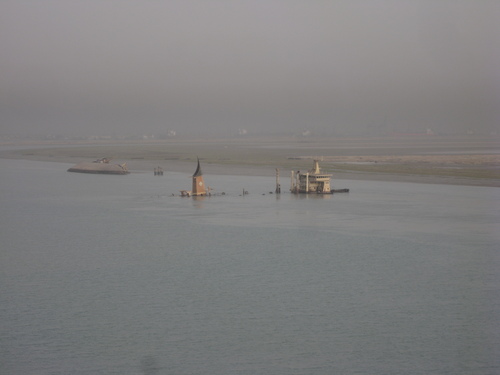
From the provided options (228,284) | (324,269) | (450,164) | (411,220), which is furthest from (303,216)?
(450,164)

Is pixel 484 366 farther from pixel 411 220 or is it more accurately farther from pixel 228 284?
pixel 411 220

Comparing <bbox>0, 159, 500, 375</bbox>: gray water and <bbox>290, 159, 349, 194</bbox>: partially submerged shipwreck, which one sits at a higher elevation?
<bbox>290, 159, 349, 194</bbox>: partially submerged shipwreck

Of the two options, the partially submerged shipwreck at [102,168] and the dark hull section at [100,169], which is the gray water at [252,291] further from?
the partially submerged shipwreck at [102,168]

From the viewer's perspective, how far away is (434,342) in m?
19.7

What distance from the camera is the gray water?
18641mm

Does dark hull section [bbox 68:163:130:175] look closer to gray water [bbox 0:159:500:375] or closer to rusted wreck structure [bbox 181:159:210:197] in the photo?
rusted wreck structure [bbox 181:159:210:197]

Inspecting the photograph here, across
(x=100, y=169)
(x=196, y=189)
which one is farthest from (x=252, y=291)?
(x=100, y=169)

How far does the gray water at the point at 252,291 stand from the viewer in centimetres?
1864

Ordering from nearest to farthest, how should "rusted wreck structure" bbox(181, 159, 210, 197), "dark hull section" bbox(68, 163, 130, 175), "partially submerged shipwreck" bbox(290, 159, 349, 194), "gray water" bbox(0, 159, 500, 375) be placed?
"gray water" bbox(0, 159, 500, 375), "rusted wreck structure" bbox(181, 159, 210, 197), "partially submerged shipwreck" bbox(290, 159, 349, 194), "dark hull section" bbox(68, 163, 130, 175)

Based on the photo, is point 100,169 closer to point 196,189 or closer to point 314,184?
point 196,189

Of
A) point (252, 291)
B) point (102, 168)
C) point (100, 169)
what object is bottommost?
point (252, 291)

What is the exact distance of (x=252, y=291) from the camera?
82.9 ft

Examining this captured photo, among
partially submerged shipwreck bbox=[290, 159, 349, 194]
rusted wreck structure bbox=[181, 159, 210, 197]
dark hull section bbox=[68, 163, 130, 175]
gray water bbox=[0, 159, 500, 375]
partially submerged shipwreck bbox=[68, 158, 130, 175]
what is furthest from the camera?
partially submerged shipwreck bbox=[68, 158, 130, 175]

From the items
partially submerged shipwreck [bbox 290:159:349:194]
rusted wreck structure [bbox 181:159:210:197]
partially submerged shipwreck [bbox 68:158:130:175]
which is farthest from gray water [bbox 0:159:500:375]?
partially submerged shipwreck [bbox 68:158:130:175]
